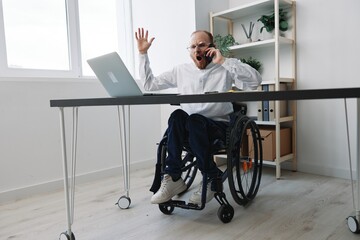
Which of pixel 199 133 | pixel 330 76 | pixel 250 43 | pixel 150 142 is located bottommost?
pixel 150 142

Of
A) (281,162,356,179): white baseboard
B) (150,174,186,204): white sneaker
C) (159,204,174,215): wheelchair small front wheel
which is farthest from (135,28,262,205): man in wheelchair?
(281,162,356,179): white baseboard

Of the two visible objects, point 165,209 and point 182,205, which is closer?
point 182,205

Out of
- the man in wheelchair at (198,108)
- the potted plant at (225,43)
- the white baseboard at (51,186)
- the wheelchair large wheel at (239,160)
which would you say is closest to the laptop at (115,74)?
the man in wheelchair at (198,108)

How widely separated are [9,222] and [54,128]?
83cm

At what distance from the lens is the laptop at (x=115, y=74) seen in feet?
4.39

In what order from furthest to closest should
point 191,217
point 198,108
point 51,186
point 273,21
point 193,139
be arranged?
point 273,21
point 51,186
point 198,108
point 191,217
point 193,139

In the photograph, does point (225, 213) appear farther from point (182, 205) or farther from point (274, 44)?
point (274, 44)

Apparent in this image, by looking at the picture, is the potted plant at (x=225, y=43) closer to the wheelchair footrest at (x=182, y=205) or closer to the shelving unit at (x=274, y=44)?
the shelving unit at (x=274, y=44)

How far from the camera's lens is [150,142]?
10.4ft

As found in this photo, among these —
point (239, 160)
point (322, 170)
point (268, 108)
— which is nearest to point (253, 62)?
point (268, 108)

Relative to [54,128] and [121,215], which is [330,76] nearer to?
[121,215]

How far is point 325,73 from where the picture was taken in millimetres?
2498

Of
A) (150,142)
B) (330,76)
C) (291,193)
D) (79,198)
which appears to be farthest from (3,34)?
(330,76)

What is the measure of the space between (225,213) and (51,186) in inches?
55.9
